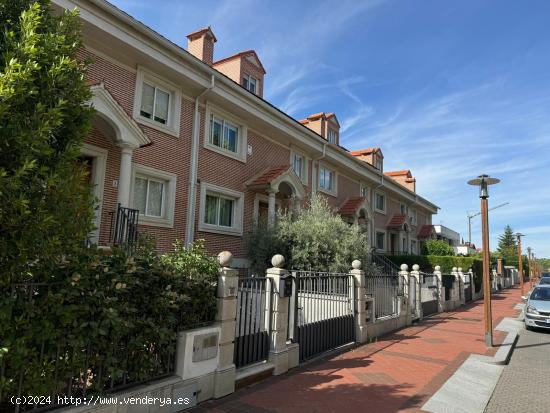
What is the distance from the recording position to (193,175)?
477 inches

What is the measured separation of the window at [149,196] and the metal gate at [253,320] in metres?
5.55

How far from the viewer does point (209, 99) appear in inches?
508

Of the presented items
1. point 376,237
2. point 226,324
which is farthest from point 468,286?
point 226,324

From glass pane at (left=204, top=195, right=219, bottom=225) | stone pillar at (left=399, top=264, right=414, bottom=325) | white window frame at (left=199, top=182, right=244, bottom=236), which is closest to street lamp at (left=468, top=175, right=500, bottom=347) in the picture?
stone pillar at (left=399, top=264, right=414, bottom=325)

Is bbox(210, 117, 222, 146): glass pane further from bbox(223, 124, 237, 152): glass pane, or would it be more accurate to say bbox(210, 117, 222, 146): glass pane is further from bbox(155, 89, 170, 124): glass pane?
bbox(155, 89, 170, 124): glass pane

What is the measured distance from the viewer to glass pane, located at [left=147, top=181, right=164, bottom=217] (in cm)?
1113

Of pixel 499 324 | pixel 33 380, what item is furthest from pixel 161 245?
pixel 499 324

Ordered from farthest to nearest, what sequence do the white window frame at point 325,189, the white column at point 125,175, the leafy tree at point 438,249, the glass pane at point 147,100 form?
1. the leafy tree at point 438,249
2. the white window frame at point 325,189
3. the glass pane at point 147,100
4. the white column at point 125,175

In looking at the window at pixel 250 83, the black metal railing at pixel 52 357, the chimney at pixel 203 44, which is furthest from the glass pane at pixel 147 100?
the black metal railing at pixel 52 357

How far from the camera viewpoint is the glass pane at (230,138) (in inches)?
547

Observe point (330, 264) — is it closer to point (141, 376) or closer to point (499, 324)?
point (499, 324)

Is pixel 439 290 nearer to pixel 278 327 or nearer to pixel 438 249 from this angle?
pixel 278 327

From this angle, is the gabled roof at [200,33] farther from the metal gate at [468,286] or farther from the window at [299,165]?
the metal gate at [468,286]

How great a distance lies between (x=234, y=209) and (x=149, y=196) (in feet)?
11.8
